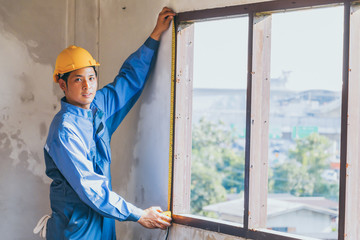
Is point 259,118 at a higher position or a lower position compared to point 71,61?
lower

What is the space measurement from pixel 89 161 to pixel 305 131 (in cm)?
2018

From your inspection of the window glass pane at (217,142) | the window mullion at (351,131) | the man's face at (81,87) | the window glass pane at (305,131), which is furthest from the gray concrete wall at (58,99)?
the window glass pane at (217,142)

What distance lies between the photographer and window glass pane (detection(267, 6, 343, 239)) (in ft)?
60.8

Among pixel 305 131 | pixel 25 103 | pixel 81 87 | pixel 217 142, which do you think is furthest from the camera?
pixel 217 142

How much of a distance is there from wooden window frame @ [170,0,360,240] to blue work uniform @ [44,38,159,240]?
303 mm

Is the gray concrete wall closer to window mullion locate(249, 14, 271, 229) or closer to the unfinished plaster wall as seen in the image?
the unfinished plaster wall

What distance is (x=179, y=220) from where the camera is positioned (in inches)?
93.7

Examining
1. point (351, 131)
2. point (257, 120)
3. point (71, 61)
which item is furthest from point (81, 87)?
point (351, 131)

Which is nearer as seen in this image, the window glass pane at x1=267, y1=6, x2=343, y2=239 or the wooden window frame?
the wooden window frame

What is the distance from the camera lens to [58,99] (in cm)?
284

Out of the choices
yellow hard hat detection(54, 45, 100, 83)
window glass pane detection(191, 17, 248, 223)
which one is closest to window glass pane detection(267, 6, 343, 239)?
window glass pane detection(191, 17, 248, 223)

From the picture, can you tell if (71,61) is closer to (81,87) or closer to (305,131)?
(81,87)

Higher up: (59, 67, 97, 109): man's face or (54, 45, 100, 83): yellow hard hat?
(54, 45, 100, 83): yellow hard hat

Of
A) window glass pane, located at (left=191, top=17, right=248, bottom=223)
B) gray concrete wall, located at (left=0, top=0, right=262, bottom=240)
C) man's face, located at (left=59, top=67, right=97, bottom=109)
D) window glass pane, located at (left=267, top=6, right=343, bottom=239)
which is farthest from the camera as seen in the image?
window glass pane, located at (left=191, top=17, right=248, bottom=223)
